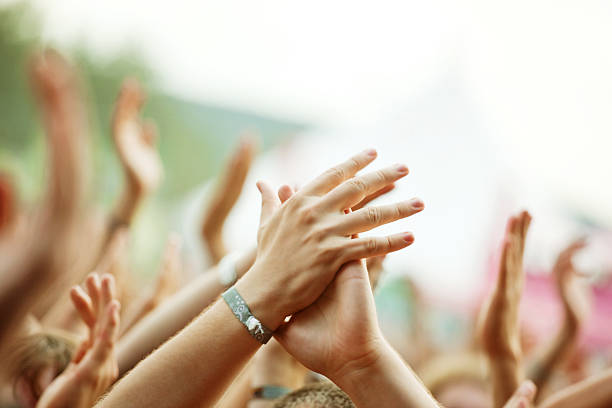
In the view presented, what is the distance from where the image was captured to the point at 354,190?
1.20m

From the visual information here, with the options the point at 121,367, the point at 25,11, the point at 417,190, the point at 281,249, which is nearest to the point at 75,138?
the point at 281,249

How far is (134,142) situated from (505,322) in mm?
1760

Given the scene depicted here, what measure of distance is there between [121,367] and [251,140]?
125 centimetres

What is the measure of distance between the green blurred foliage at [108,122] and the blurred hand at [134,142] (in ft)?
41.3

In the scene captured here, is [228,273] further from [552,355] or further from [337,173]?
[552,355]

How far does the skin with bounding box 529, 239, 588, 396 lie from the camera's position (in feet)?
8.43

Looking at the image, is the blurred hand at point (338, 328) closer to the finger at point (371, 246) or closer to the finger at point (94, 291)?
the finger at point (371, 246)

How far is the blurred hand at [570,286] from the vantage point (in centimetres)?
265

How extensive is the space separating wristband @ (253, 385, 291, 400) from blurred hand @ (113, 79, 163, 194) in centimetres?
Answer: 120

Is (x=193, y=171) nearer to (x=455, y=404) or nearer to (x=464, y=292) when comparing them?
(x=464, y=292)

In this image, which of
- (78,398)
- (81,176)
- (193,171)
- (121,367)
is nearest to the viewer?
(81,176)

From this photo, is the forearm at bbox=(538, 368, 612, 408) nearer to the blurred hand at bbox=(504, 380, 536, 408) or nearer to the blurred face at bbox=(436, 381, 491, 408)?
the blurred hand at bbox=(504, 380, 536, 408)

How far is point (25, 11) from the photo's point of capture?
696 inches

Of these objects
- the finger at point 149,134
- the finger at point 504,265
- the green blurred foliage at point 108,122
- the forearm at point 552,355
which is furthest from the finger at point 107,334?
the green blurred foliage at point 108,122
